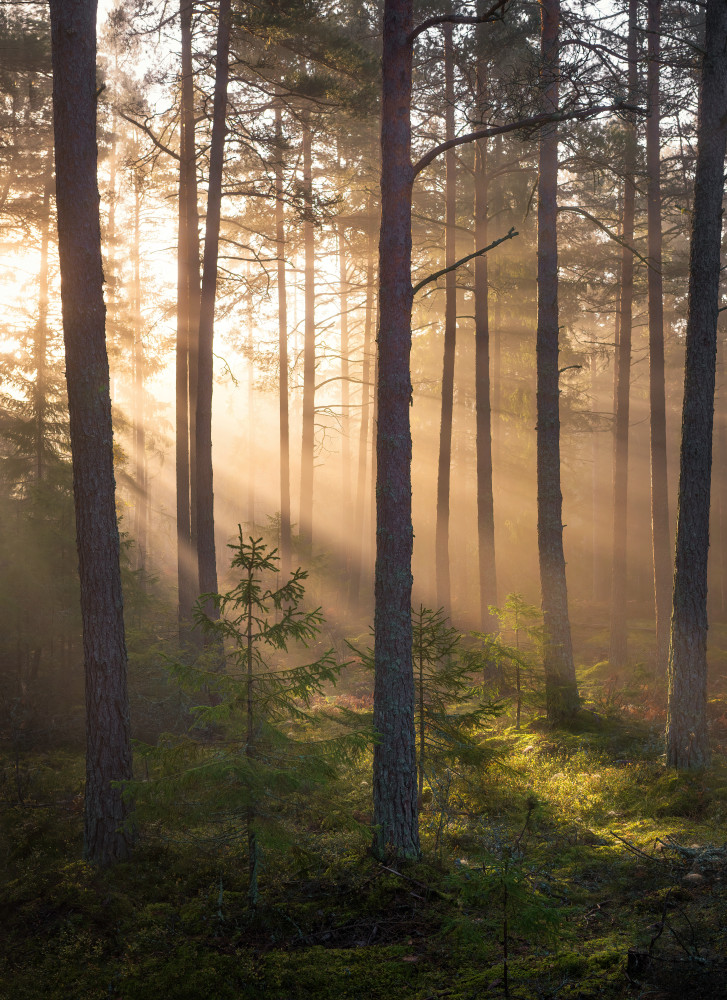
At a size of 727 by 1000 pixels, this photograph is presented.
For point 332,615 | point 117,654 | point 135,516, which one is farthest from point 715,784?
point 135,516

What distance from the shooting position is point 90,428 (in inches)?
274

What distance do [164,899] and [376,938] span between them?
212 cm

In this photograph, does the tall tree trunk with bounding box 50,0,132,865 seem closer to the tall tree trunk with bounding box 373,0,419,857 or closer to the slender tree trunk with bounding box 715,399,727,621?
the tall tree trunk with bounding box 373,0,419,857

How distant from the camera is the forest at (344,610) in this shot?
17.2 ft

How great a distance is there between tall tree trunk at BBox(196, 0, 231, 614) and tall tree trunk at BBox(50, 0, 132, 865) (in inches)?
201

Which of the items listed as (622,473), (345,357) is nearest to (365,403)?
(345,357)

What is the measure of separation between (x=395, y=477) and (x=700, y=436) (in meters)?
4.55

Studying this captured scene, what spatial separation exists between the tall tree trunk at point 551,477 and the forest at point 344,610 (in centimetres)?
6

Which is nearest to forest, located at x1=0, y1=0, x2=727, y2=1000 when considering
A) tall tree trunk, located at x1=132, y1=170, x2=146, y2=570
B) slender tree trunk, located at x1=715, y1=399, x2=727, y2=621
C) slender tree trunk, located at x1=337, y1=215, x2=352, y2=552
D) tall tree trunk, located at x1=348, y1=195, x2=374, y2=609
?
tall tree trunk, located at x1=348, y1=195, x2=374, y2=609

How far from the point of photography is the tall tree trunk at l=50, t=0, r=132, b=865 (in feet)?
22.3

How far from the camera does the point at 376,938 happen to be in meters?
5.20

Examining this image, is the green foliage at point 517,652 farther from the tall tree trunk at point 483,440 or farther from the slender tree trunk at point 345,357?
the slender tree trunk at point 345,357

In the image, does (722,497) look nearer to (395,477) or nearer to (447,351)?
(447,351)

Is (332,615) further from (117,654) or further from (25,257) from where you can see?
(117,654)
